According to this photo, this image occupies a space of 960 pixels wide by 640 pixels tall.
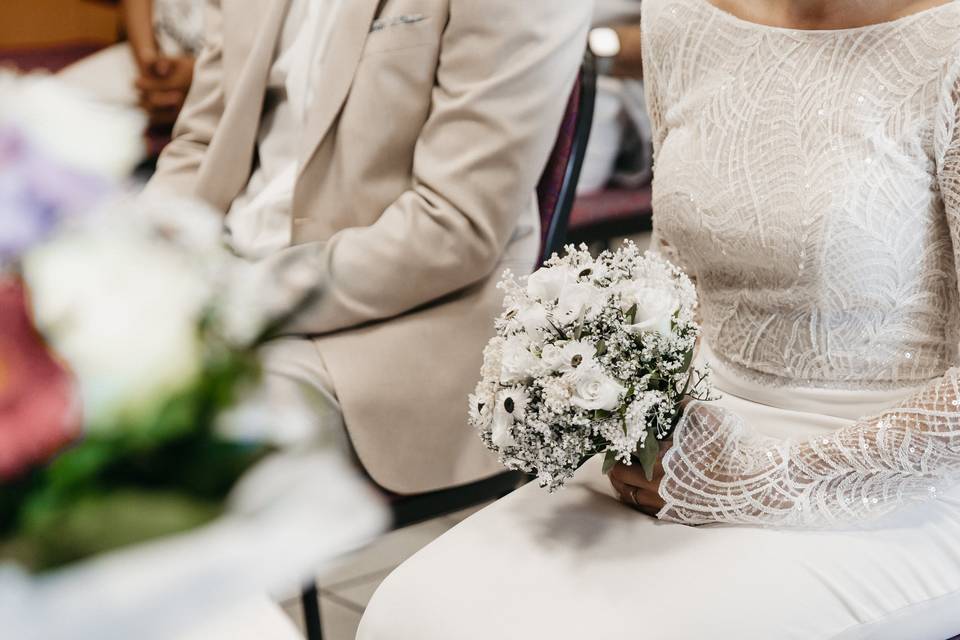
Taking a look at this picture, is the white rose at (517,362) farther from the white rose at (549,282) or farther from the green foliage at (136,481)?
the green foliage at (136,481)

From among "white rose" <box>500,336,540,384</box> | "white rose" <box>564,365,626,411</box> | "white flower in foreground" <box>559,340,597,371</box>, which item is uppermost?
"white flower in foreground" <box>559,340,597,371</box>

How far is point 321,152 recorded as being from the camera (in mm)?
1956

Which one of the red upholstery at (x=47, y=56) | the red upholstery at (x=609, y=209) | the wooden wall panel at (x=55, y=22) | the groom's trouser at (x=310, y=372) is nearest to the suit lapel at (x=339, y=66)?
the groom's trouser at (x=310, y=372)

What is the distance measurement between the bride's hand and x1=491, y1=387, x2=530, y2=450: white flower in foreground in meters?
0.18

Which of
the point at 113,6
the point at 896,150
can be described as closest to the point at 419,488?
the point at 896,150

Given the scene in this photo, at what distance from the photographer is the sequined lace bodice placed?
1.36 m

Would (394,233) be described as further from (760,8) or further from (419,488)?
(760,8)

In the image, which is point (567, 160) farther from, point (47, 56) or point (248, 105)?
point (47, 56)

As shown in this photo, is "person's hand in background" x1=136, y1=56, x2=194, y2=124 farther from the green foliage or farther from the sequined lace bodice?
the green foliage

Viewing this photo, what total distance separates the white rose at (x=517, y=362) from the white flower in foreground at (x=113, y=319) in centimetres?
75

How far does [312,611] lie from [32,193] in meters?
1.65

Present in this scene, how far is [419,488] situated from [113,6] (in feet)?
9.44

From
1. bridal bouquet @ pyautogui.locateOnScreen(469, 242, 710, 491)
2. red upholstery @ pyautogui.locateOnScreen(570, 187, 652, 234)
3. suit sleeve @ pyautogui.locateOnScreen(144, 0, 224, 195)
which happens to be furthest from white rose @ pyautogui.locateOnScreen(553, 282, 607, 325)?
red upholstery @ pyautogui.locateOnScreen(570, 187, 652, 234)

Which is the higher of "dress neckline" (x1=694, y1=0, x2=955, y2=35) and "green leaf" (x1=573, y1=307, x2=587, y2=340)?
"dress neckline" (x1=694, y1=0, x2=955, y2=35)
